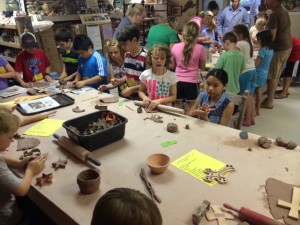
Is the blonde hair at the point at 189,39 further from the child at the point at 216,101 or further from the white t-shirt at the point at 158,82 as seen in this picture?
the child at the point at 216,101

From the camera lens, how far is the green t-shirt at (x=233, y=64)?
3000 millimetres

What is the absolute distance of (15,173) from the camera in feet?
4.36

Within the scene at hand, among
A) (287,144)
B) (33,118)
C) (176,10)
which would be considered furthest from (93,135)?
(176,10)

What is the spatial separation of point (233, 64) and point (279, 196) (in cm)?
215

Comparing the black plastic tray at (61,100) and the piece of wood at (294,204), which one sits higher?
the black plastic tray at (61,100)

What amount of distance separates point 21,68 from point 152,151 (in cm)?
229

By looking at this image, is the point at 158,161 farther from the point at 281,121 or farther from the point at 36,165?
the point at 281,121

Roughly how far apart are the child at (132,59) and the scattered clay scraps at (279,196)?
5.01 ft

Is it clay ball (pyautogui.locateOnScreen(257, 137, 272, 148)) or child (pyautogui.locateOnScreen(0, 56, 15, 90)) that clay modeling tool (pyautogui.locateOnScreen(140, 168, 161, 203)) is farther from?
child (pyautogui.locateOnScreen(0, 56, 15, 90))

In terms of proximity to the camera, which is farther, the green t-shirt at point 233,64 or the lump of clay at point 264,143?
the green t-shirt at point 233,64

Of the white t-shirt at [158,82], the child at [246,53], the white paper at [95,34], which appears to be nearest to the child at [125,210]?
the white t-shirt at [158,82]

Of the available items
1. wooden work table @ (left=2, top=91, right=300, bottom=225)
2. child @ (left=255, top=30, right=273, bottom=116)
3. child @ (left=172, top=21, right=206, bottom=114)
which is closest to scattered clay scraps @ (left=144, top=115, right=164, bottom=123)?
wooden work table @ (left=2, top=91, right=300, bottom=225)

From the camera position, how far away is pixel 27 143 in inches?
61.9

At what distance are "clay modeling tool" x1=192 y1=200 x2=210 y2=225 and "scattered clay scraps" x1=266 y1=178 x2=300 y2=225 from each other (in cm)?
26
